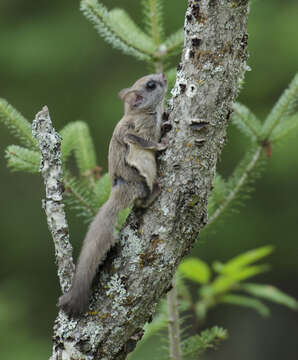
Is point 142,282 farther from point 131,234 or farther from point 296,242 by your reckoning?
point 296,242

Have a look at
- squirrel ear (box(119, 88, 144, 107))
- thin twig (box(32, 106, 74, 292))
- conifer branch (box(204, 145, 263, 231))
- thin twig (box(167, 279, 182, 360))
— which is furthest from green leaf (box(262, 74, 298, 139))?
thin twig (box(32, 106, 74, 292))

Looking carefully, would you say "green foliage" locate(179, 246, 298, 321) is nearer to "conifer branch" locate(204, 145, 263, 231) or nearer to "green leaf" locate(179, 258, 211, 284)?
"green leaf" locate(179, 258, 211, 284)

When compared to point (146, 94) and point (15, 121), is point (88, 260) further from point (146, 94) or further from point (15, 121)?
point (146, 94)

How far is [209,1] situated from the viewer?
2189 millimetres

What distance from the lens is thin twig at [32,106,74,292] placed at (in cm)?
228

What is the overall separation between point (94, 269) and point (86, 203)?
28.0 inches

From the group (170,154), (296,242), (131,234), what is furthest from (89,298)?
(296,242)

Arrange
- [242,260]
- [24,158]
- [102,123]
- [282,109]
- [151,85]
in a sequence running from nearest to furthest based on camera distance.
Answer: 1. [24,158]
2. [282,109]
3. [242,260]
4. [151,85]
5. [102,123]

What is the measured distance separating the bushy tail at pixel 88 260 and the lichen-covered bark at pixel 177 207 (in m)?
0.05

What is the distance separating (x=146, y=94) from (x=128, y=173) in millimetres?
723

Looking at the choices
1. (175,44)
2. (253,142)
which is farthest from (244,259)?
(175,44)

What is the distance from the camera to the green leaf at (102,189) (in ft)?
9.23

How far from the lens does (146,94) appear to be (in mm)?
3322

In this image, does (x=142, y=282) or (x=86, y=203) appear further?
(x=86, y=203)
